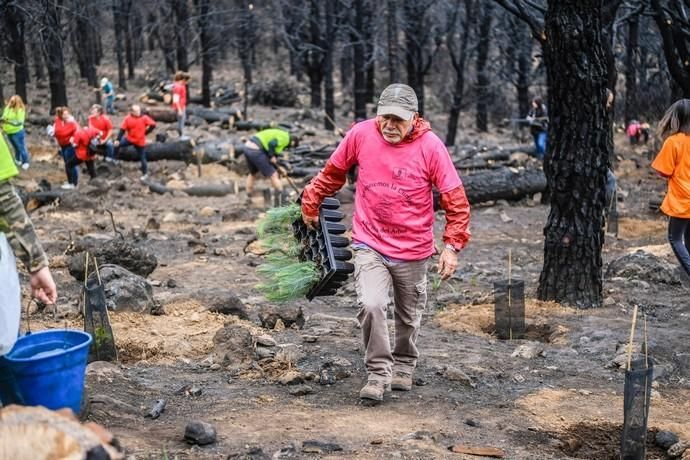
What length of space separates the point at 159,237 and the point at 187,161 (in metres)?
7.87

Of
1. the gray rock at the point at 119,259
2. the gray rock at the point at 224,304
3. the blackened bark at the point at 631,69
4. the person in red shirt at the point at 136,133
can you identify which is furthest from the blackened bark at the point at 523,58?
the gray rock at the point at 224,304

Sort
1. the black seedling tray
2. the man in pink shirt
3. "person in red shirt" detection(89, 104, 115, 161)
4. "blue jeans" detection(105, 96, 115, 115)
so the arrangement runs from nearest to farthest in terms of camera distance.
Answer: the man in pink shirt → the black seedling tray → "person in red shirt" detection(89, 104, 115, 161) → "blue jeans" detection(105, 96, 115, 115)

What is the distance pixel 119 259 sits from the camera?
930 centimetres

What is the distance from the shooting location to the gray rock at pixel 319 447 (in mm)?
4363

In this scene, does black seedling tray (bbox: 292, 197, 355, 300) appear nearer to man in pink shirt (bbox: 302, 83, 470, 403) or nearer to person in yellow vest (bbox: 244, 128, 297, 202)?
man in pink shirt (bbox: 302, 83, 470, 403)

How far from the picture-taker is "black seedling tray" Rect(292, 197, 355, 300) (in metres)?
5.41

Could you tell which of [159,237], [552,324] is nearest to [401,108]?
[552,324]

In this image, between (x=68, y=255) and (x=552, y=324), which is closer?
(x=552, y=324)

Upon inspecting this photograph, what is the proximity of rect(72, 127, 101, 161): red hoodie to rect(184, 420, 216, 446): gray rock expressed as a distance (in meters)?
13.3

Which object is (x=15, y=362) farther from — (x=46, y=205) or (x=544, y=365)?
(x=46, y=205)

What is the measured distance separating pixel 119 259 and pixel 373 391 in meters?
4.91

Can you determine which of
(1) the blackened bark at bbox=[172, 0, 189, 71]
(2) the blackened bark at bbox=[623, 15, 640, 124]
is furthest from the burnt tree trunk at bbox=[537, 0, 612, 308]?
(1) the blackened bark at bbox=[172, 0, 189, 71]

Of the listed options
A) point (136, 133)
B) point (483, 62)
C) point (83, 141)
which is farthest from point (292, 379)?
point (483, 62)

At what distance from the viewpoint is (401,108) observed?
5.05m
